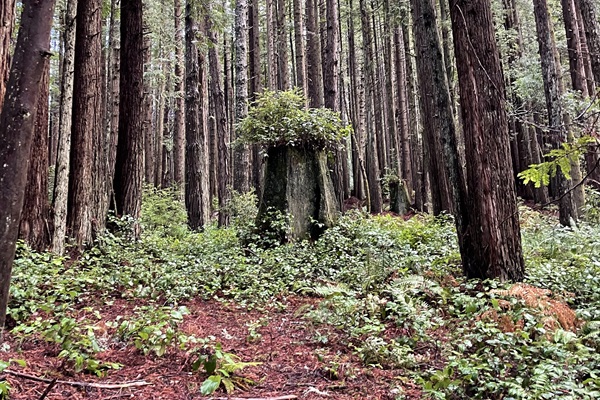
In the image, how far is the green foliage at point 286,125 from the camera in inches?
336

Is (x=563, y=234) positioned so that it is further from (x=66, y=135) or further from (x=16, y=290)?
(x=66, y=135)

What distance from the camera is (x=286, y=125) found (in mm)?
8594

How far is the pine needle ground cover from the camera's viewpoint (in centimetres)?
275

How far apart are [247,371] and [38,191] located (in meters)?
4.53

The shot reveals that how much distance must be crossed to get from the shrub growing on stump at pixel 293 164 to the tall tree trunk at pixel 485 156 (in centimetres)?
371

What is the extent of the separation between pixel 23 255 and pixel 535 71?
18.6 meters

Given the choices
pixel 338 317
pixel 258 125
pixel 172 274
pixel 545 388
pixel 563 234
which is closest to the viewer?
pixel 545 388

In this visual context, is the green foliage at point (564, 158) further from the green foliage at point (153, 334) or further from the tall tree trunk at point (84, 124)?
the tall tree trunk at point (84, 124)

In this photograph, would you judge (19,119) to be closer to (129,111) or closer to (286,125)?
(129,111)

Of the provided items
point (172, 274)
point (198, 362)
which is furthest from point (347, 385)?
point (172, 274)

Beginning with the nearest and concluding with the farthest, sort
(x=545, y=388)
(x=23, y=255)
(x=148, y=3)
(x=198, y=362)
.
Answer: (x=545, y=388) < (x=198, y=362) < (x=23, y=255) < (x=148, y=3)

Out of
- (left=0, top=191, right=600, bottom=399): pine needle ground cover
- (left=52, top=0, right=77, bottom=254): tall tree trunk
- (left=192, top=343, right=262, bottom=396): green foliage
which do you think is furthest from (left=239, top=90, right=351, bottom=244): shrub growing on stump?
(left=192, top=343, right=262, bottom=396): green foliage

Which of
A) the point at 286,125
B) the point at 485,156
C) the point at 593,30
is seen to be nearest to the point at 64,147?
the point at 286,125

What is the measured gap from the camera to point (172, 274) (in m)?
5.57
